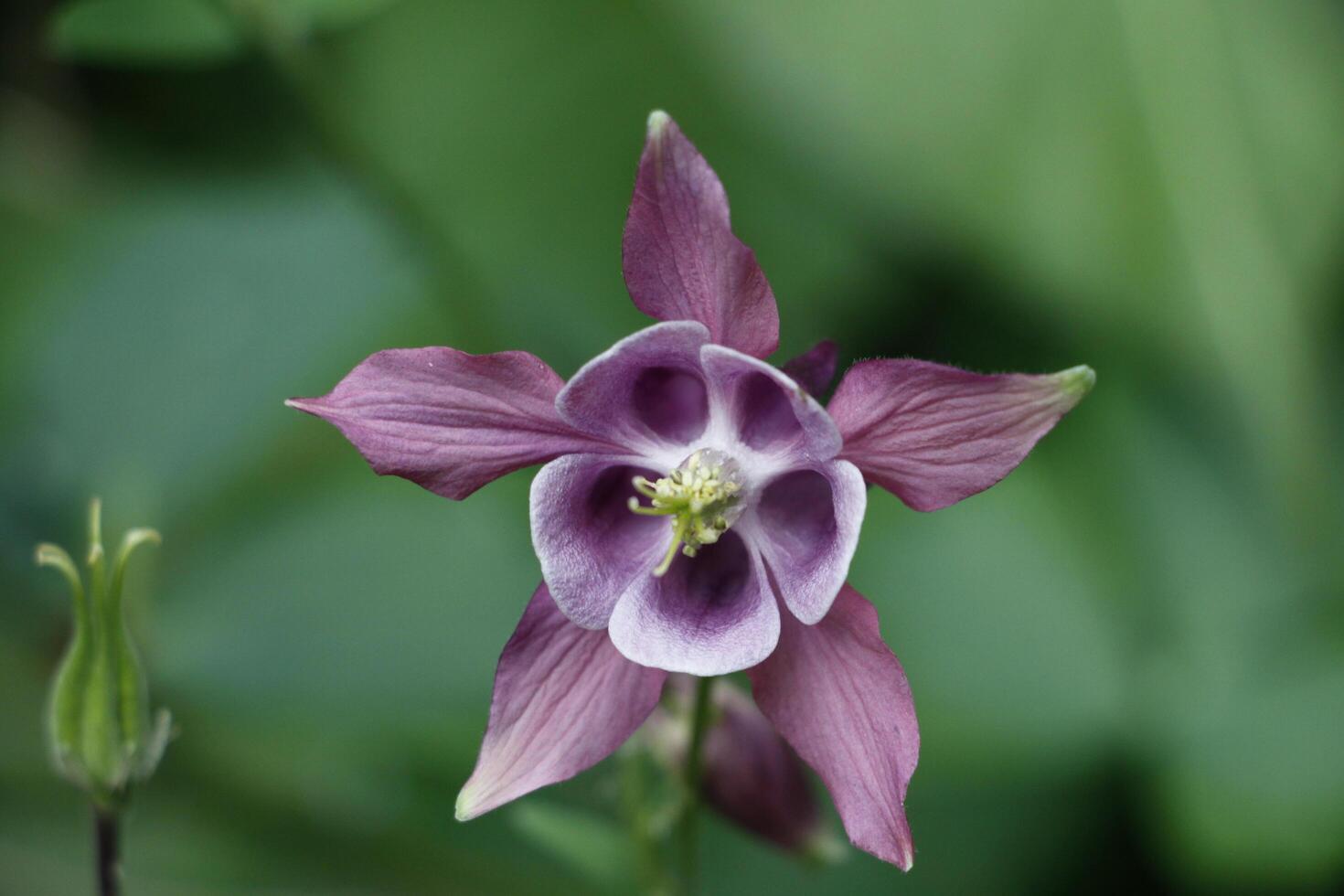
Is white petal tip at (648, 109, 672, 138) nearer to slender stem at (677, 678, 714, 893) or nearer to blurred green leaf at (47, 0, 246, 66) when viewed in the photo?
slender stem at (677, 678, 714, 893)

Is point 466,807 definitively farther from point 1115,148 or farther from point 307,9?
point 1115,148

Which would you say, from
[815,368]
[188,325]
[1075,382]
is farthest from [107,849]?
[188,325]

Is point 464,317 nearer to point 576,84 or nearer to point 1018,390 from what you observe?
point 576,84

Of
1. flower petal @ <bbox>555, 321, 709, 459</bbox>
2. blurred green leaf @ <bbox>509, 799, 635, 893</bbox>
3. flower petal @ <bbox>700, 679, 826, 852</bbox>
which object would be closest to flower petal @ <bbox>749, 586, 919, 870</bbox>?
flower petal @ <bbox>555, 321, 709, 459</bbox>

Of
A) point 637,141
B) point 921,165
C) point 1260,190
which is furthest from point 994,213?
point 637,141

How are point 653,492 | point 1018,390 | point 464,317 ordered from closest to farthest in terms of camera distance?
point 1018,390
point 653,492
point 464,317

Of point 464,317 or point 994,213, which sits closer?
point 464,317
